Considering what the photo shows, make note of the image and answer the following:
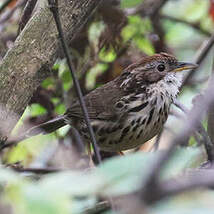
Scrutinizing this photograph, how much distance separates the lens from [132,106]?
12.2 ft

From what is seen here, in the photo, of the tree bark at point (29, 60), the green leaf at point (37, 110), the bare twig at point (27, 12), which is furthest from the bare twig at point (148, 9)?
the tree bark at point (29, 60)

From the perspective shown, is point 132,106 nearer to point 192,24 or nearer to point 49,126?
point 49,126

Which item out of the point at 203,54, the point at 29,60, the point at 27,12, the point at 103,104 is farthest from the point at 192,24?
the point at 29,60

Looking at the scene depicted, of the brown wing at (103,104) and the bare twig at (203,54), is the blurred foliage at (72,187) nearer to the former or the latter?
the bare twig at (203,54)

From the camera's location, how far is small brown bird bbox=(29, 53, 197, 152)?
372 centimetres

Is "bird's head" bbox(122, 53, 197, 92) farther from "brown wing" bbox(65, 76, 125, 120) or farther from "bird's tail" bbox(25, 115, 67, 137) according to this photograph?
"bird's tail" bbox(25, 115, 67, 137)

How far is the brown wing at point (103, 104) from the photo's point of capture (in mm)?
3789

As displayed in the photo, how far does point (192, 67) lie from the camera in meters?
3.70

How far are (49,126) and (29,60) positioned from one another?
4.64ft

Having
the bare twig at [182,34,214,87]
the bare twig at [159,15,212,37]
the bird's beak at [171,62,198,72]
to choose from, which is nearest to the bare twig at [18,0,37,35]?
the bare twig at [182,34,214,87]

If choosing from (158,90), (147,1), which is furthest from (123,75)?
(147,1)

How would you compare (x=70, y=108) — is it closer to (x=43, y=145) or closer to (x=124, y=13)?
(x=43, y=145)

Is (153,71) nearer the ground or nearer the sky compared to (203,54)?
nearer the ground

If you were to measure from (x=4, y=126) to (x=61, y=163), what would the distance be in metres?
1.58
